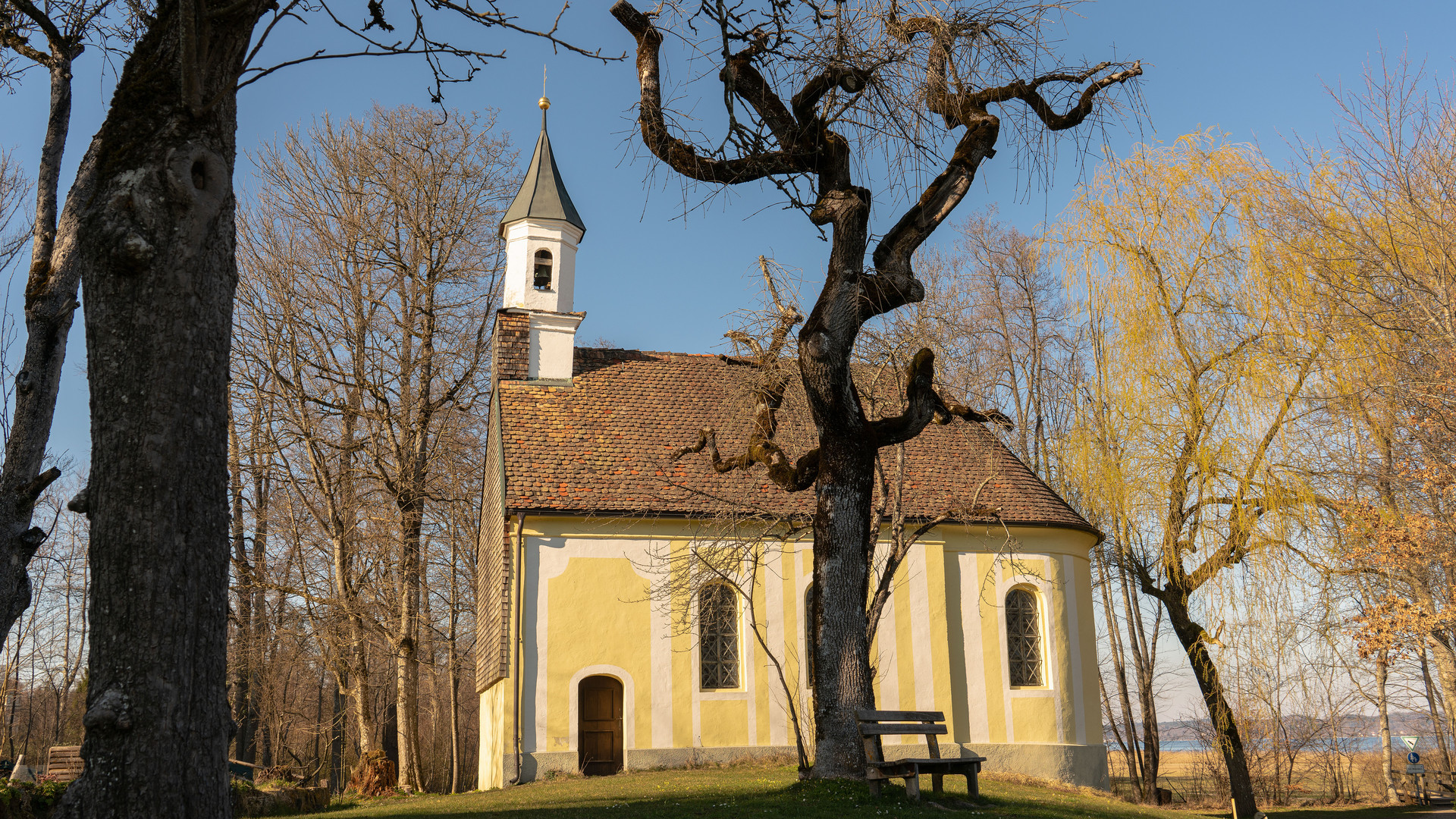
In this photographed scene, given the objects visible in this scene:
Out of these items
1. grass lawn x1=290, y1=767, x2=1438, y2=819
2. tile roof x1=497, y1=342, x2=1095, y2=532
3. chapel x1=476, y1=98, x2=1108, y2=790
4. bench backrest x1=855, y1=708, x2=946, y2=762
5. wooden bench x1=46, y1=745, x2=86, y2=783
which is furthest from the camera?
tile roof x1=497, y1=342, x2=1095, y2=532

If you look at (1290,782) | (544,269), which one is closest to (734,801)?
(544,269)

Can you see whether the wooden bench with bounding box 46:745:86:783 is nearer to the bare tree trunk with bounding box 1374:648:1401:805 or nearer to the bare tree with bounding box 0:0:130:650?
the bare tree with bounding box 0:0:130:650

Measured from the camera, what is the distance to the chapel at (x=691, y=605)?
17625 millimetres

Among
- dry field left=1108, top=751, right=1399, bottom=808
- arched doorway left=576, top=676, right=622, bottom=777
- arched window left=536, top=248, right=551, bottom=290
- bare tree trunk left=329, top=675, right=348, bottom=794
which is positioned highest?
arched window left=536, top=248, right=551, bottom=290

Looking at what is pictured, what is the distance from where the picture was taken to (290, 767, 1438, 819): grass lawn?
8544 mm

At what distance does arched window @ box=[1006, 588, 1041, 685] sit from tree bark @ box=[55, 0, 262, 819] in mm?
17210

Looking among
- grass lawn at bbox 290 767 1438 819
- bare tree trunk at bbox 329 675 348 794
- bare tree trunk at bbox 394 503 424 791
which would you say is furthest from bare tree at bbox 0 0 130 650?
bare tree trunk at bbox 329 675 348 794

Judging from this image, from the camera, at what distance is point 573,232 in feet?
74.5

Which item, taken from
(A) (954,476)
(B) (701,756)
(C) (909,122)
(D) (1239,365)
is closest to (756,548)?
(B) (701,756)

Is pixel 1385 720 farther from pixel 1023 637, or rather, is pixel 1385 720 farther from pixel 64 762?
pixel 64 762

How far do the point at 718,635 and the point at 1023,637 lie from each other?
616cm

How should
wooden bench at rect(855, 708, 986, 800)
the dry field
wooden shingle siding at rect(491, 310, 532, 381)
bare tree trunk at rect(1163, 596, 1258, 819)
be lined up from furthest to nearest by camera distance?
the dry field
wooden shingle siding at rect(491, 310, 532, 381)
bare tree trunk at rect(1163, 596, 1258, 819)
wooden bench at rect(855, 708, 986, 800)

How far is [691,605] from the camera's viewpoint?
59.3 feet

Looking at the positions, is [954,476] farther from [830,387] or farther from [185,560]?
[185,560]
